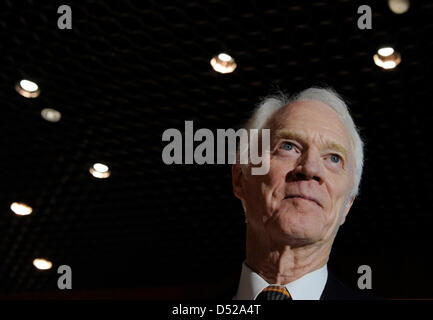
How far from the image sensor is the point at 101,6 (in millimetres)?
1752

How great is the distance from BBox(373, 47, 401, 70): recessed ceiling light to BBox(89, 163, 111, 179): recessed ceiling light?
1.10 metres

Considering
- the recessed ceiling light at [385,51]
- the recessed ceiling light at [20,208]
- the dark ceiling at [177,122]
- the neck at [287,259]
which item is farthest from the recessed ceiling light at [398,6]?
the recessed ceiling light at [20,208]

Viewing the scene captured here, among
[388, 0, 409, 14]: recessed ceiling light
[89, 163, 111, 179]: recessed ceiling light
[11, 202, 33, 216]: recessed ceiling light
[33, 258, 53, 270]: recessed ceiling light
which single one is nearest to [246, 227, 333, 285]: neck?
[388, 0, 409, 14]: recessed ceiling light

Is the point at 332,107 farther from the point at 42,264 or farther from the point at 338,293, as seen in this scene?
the point at 42,264

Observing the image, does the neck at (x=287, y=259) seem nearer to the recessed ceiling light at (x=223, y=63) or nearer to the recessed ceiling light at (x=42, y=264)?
the recessed ceiling light at (x=223, y=63)

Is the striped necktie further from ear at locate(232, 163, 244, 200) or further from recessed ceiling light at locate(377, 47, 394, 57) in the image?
recessed ceiling light at locate(377, 47, 394, 57)

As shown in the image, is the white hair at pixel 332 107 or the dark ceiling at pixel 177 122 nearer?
the white hair at pixel 332 107

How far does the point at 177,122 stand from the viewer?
2.07 meters

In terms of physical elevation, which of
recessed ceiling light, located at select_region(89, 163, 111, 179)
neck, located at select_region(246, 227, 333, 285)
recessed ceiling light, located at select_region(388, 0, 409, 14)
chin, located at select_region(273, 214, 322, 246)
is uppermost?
recessed ceiling light, located at select_region(388, 0, 409, 14)

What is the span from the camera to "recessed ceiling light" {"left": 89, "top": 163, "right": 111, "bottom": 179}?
229 cm

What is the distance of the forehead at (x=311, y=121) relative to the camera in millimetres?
1039

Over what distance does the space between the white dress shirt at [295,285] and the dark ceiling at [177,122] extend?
940 mm

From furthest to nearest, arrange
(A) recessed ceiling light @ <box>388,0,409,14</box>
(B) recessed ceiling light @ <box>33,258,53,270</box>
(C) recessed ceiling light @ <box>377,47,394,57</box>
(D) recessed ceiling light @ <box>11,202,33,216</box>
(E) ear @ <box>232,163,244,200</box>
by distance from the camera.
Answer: (B) recessed ceiling light @ <box>33,258,53,270</box> → (D) recessed ceiling light @ <box>11,202,33,216</box> → (C) recessed ceiling light @ <box>377,47,394,57</box> → (A) recessed ceiling light @ <box>388,0,409,14</box> → (E) ear @ <box>232,163,244,200</box>
